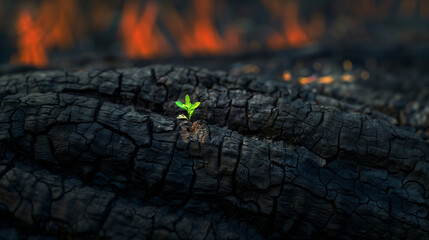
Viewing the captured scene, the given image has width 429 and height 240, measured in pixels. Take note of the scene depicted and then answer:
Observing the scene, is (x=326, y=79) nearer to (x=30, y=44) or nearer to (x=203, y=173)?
(x=203, y=173)

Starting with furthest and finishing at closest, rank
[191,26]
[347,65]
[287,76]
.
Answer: [191,26], [347,65], [287,76]

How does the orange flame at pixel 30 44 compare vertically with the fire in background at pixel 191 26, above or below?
below

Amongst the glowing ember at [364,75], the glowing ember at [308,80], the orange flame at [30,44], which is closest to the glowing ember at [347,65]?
the glowing ember at [364,75]

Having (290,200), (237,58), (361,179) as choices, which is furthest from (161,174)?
(237,58)

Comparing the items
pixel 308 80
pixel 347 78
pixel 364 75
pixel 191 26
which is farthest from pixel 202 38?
pixel 364 75

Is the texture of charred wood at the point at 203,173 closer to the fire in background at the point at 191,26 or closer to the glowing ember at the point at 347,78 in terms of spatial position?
the glowing ember at the point at 347,78

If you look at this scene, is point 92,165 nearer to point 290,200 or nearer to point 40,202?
point 40,202
